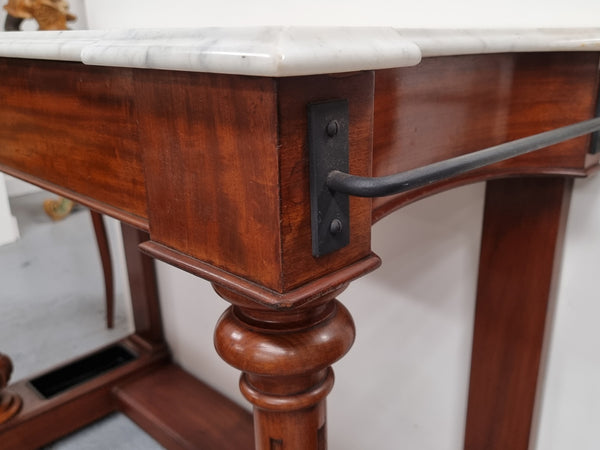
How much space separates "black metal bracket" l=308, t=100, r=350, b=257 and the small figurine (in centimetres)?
107

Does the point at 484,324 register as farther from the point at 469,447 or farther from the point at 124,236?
the point at 124,236

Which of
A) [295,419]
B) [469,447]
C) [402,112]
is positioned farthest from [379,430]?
[402,112]

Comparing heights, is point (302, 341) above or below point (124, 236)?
above

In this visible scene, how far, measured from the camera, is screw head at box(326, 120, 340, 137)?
31cm

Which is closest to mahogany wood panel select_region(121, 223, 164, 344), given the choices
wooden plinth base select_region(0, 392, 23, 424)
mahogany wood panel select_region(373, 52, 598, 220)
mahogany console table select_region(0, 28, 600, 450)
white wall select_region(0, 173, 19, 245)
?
wooden plinth base select_region(0, 392, 23, 424)

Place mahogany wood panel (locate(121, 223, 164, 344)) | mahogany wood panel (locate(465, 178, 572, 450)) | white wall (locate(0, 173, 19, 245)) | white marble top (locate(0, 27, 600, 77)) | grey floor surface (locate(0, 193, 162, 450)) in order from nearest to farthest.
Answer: white marble top (locate(0, 27, 600, 77))
mahogany wood panel (locate(465, 178, 572, 450))
grey floor surface (locate(0, 193, 162, 450))
mahogany wood panel (locate(121, 223, 164, 344))
white wall (locate(0, 173, 19, 245))

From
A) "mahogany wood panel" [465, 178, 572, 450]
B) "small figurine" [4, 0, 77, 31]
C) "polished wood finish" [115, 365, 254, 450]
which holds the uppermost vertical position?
"small figurine" [4, 0, 77, 31]

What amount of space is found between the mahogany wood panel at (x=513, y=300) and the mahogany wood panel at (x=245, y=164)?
340 mm

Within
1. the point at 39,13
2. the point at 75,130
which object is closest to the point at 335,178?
the point at 75,130

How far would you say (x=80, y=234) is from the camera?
2.52 metres

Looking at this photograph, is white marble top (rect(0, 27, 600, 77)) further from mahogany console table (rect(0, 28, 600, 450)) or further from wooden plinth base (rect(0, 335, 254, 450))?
Answer: wooden plinth base (rect(0, 335, 254, 450))

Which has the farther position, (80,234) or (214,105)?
(80,234)

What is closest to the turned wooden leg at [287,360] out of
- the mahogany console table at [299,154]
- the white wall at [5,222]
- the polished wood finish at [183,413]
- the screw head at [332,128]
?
the mahogany console table at [299,154]

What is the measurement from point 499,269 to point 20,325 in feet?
4.73
